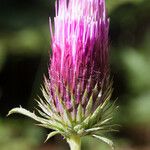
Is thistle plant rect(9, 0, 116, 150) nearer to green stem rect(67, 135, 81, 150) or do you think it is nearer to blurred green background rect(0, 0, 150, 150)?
green stem rect(67, 135, 81, 150)

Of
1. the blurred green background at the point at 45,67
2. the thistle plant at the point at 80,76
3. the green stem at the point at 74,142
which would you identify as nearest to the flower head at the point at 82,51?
the thistle plant at the point at 80,76

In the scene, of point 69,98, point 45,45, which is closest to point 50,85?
point 69,98

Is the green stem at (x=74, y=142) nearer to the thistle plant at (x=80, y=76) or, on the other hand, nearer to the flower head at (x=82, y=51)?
the thistle plant at (x=80, y=76)

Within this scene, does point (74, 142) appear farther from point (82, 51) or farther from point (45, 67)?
point (45, 67)

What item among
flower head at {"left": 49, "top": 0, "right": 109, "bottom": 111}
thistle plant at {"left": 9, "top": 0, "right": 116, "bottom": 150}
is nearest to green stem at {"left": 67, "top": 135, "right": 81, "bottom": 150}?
thistle plant at {"left": 9, "top": 0, "right": 116, "bottom": 150}

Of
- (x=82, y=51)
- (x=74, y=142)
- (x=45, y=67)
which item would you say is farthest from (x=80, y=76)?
(x=45, y=67)

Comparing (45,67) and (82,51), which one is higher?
(45,67)

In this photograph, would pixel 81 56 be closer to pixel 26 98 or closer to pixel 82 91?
pixel 82 91
